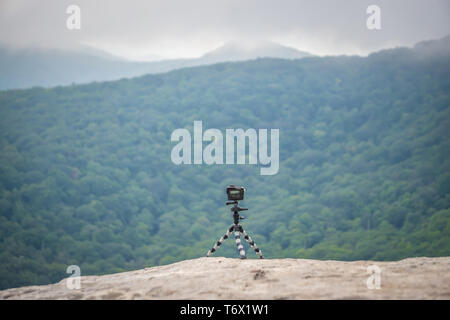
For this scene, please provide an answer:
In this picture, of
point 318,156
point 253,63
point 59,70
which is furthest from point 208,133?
point 59,70

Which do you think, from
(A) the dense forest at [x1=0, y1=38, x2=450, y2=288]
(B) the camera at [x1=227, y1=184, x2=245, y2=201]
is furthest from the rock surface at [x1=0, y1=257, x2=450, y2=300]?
(A) the dense forest at [x1=0, y1=38, x2=450, y2=288]

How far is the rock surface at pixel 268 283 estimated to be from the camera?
5145 mm

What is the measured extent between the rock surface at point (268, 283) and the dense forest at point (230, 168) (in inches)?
1509

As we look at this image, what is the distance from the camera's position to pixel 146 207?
60.6 m

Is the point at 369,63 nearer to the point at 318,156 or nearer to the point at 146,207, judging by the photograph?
the point at 318,156

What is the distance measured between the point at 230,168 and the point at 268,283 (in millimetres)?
60040

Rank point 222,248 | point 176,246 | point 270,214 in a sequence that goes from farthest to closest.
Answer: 1. point 270,214
2. point 176,246
3. point 222,248

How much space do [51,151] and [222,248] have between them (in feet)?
107

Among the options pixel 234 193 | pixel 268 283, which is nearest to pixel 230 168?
pixel 234 193

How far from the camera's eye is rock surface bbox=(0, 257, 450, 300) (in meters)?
5.14

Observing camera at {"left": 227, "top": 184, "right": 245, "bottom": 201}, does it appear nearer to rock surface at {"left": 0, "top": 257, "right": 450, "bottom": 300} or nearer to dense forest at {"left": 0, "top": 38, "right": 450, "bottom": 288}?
rock surface at {"left": 0, "top": 257, "right": 450, "bottom": 300}

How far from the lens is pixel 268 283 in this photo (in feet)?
18.3

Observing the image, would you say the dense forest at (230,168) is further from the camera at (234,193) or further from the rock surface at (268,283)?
the rock surface at (268,283)

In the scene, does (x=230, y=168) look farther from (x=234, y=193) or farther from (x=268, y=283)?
(x=268, y=283)
